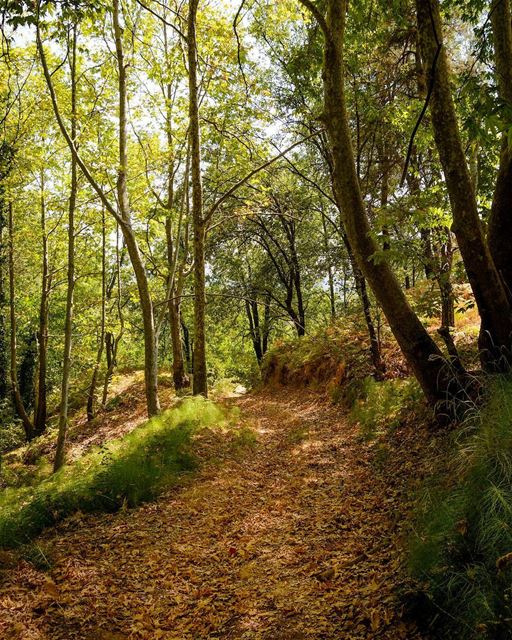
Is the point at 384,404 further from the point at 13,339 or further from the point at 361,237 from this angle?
the point at 13,339

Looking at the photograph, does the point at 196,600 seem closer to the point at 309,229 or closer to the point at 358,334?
the point at 358,334

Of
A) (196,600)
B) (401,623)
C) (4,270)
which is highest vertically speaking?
(4,270)

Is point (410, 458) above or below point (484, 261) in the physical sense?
below

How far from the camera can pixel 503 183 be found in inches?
197

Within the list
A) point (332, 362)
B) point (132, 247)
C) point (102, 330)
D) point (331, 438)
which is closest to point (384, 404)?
point (331, 438)

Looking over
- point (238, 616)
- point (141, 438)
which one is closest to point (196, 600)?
point (238, 616)

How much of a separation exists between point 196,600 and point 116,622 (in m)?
0.65

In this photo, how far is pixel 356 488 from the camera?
17.9ft

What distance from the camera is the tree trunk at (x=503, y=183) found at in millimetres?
4988

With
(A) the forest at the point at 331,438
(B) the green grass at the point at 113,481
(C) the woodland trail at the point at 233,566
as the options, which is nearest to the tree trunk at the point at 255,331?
(A) the forest at the point at 331,438

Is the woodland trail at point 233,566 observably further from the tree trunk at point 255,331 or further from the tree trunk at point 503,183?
the tree trunk at point 255,331

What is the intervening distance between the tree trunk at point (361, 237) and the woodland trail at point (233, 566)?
1.38 metres

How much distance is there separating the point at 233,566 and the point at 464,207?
4362mm

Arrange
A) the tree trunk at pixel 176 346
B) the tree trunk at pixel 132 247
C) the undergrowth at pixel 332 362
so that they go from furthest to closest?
the tree trunk at pixel 176 346, the undergrowth at pixel 332 362, the tree trunk at pixel 132 247
